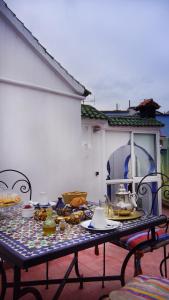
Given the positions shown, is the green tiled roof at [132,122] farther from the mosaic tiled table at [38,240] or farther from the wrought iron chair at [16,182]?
the mosaic tiled table at [38,240]

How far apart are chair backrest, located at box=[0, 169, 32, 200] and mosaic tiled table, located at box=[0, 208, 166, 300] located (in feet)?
3.79

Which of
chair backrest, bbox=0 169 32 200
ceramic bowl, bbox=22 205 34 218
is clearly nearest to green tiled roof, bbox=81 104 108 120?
chair backrest, bbox=0 169 32 200

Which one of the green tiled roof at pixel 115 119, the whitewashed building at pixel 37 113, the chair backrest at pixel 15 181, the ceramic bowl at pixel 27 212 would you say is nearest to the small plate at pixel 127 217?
the ceramic bowl at pixel 27 212

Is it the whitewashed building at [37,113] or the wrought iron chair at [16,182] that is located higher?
the whitewashed building at [37,113]

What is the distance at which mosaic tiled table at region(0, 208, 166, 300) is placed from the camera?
4.23 feet

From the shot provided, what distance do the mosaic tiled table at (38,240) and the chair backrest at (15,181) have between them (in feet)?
3.79

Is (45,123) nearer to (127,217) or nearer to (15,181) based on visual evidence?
(15,181)

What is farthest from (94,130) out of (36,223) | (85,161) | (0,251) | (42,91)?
(0,251)

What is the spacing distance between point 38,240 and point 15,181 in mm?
1796

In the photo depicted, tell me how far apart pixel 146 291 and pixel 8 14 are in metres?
3.36

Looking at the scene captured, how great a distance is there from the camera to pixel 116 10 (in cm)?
404

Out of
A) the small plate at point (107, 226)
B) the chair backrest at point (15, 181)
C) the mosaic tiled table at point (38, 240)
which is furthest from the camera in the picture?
the chair backrest at point (15, 181)

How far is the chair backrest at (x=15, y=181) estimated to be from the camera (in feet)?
10.1

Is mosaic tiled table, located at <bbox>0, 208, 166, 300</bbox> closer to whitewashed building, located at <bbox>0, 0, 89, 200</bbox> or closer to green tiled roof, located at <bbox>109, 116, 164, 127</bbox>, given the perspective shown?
whitewashed building, located at <bbox>0, 0, 89, 200</bbox>
